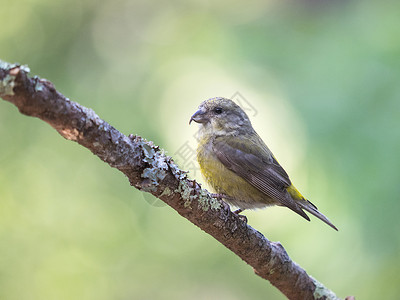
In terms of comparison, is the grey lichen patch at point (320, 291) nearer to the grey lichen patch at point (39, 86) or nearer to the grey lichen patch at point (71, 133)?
the grey lichen patch at point (71, 133)

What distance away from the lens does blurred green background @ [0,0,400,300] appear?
3.37m

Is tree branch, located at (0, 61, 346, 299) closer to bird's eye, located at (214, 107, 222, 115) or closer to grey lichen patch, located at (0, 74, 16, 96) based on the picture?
grey lichen patch, located at (0, 74, 16, 96)

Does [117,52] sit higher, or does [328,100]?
[328,100]

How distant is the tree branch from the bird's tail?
371 millimetres

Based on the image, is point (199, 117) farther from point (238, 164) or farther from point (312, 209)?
point (312, 209)

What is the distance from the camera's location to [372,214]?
3115 mm

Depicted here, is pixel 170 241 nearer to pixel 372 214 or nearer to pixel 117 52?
pixel 372 214

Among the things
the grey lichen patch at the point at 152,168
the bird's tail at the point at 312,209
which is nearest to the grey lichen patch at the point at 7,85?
the grey lichen patch at the point at 152,168

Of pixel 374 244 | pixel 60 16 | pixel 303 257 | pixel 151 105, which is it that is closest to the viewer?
pixel 374 244

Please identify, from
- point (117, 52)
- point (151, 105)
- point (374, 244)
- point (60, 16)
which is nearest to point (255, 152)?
point (151, 105)

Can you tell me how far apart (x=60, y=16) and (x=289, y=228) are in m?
2.62

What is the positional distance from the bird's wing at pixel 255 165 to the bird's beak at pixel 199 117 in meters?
0.21

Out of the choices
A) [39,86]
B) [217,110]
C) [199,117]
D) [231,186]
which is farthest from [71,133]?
[217,110]

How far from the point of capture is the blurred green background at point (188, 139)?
11.1 ft
